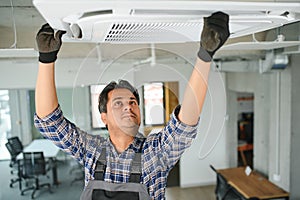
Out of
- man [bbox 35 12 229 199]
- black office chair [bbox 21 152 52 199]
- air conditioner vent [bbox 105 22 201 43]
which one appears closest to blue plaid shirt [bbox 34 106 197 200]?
man [bbox 35 12 229 199]

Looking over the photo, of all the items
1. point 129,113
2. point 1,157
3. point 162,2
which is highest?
point 162,2

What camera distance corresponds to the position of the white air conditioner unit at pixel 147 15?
0.45m

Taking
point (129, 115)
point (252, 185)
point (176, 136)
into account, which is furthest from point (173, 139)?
point (252, 185)

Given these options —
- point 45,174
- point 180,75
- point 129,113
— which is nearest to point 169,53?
point 180,75

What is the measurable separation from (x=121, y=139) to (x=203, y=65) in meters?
0.39

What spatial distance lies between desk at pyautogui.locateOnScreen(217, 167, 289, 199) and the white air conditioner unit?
3.29 meters

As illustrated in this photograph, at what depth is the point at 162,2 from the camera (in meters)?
0.46

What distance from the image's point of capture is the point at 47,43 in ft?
2.37

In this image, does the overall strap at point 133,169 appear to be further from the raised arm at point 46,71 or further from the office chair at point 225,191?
the office chair at point 225,191

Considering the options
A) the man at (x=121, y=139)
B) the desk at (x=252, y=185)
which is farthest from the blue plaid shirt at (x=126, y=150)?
the desk at (x=252, y=185)

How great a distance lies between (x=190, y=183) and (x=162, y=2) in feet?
17.8

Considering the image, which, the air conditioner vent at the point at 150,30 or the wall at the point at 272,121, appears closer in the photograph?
the air conditioner vent at the point at 150,30

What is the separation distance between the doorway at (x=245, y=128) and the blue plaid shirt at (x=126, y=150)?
6096 mm

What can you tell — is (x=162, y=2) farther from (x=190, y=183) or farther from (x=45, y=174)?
(x=190, y=183)
